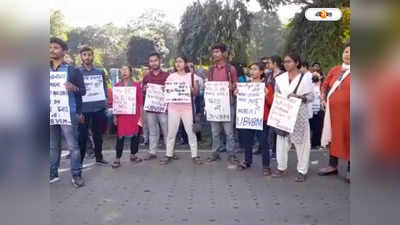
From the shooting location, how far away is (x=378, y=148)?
7.41ft

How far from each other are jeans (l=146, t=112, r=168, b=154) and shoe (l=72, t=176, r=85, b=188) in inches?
61.3

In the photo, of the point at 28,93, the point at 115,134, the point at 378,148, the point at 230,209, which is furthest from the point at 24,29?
the point at 115,134

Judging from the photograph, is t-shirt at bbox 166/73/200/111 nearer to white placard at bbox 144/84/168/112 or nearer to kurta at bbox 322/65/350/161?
white placard at bbox 144/84/168/112

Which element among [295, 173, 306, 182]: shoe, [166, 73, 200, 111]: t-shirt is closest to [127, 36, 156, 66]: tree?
[166, 73, 200, 111]: t-shirt

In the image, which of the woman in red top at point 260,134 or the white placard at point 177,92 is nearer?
the woman in red top at point 260,134

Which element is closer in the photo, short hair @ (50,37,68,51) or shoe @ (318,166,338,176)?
short hair @ (50,37,68,51)

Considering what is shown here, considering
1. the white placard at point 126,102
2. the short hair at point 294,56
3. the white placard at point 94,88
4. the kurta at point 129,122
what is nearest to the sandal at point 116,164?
the kurta at point 129,122

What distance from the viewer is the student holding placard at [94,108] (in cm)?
508

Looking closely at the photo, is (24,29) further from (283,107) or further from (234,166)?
(234,166)

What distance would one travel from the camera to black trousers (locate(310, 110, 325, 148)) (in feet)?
18.3

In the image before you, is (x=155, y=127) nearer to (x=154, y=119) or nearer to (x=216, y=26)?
(x=154, y=119)

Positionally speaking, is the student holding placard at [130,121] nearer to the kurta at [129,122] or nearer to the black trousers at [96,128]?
the kurta at [129,122]

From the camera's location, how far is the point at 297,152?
199 inches

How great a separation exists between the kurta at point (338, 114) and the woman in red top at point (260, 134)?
2.19 ft
